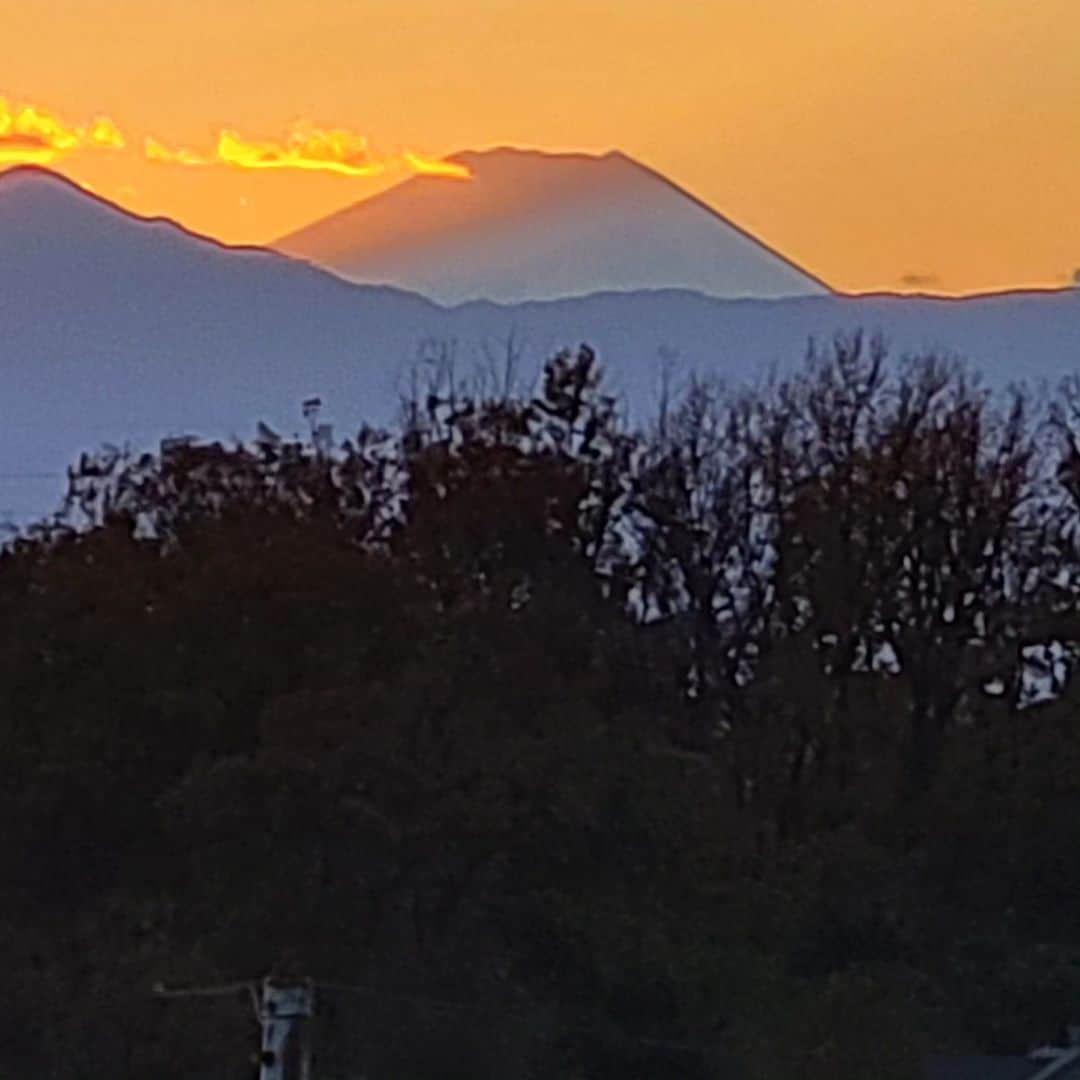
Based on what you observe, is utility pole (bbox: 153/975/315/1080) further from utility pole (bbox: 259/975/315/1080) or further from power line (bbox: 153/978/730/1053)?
power line (bbox: 153/978/730/1053)

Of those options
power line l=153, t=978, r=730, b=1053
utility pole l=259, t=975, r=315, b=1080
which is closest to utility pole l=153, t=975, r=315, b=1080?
utility pole l=259, t=975, r=315, b=1080

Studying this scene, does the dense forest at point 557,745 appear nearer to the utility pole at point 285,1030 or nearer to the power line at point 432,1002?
the power line at point 432,1002

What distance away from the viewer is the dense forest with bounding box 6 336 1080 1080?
1524 inches

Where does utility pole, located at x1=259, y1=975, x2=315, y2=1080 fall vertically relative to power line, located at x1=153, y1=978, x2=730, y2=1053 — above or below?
above

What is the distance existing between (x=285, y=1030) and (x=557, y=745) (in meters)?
9.18

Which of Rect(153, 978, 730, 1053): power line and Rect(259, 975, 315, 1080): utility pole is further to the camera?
Rect(153, 978, 730, 1053): power line

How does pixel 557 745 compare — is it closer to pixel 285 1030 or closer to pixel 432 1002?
pixel 432 1002

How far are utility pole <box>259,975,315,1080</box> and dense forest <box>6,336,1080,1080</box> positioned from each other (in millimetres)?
5002

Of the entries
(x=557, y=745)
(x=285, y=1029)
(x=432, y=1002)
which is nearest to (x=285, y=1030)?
(x=285, y=1029)

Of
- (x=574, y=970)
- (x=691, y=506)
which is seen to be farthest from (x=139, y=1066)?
(x=691, y=506)

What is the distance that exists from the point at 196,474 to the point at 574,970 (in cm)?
1150

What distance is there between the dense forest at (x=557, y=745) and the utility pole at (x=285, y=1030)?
5.00 metres

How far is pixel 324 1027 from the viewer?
1465 inches

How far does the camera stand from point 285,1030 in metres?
31.4
